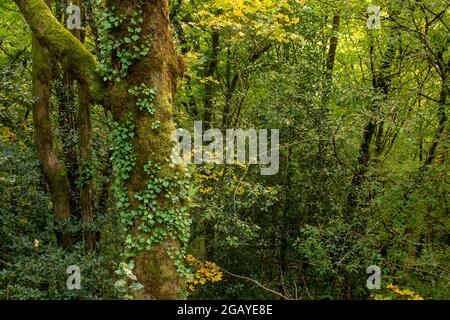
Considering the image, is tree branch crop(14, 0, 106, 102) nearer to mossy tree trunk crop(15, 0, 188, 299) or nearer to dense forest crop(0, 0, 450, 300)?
dense forest crop(0, 0, 450, 300)

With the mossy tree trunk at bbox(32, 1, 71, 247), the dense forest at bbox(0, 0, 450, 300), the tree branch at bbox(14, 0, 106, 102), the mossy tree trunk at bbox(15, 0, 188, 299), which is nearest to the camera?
the mossy tree trunk at bbox(15, 0, 188, 299)

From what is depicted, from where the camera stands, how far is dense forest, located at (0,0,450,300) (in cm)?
508

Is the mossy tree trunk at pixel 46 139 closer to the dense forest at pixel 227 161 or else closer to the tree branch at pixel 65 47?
the dense forest at pixel 227 161

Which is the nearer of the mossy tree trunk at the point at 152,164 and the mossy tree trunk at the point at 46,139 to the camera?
the mossy tree trunk at the point at 152,164

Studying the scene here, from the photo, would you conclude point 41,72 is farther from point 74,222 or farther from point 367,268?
point 367,268

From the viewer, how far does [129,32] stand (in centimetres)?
504

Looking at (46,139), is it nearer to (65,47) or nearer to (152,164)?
(65,47)

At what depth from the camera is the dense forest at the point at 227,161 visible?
5.08 meters

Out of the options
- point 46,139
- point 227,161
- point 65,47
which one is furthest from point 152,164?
point 46,139

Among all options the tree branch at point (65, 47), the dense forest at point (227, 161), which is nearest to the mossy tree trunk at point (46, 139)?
the dense forest at point (227, 161)

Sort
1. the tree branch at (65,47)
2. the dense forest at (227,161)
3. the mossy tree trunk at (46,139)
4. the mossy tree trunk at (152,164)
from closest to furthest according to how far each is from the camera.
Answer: the mossy tree trunk at (152,164)
the dense forest at (227,161)
the tree branch at (65,47)
the mossy tree trunk at (46,139)

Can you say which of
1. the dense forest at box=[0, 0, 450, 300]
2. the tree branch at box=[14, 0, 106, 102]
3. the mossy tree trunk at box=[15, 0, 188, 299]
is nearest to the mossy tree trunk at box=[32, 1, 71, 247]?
the dense forest at box=[0, 0, 450, 300]
